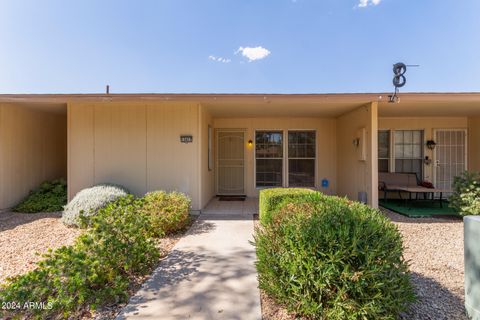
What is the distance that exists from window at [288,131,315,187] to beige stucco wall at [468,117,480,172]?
4.69 metres

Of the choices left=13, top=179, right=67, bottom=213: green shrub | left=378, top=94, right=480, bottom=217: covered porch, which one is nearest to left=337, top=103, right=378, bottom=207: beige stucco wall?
left=378, top=94, right=480, bottom=217: covered porch

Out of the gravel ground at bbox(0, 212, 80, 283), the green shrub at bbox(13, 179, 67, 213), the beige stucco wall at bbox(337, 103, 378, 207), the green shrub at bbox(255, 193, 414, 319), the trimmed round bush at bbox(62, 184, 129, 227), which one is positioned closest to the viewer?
the green shrub at bbox(255, 193, 414, 319)

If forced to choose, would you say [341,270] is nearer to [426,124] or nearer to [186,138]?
[186,138]

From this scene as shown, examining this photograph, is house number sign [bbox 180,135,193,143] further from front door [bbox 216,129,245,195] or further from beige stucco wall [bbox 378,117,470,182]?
beige stucco wall [bbox 378,117,470,182]

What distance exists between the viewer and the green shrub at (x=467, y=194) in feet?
16.0

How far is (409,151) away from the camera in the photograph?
7.63m

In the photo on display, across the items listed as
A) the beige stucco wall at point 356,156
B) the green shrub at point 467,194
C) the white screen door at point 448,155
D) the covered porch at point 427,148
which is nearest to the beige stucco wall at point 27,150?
the beige stucco wall at point 356,156

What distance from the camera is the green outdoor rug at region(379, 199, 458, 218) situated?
5766 mm

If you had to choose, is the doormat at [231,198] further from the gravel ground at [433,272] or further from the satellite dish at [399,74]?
the satellite dish at [399,74]

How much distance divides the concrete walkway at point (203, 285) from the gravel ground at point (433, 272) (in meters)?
0.26

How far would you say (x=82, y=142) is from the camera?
18.9 feet

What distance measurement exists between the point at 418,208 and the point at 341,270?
606cm

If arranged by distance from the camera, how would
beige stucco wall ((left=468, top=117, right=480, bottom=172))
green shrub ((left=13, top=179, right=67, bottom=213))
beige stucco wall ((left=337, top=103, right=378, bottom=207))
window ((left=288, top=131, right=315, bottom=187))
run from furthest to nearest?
window ((left=288, top=131, right=315, bottom=187)), beige stucco wall ((left=468, top=117, right=480, bottom=172)), green shrub ((left=13, top=179, right=67, bottom=213)), beige stucco wall ((left=337, top=103, right=378, bottom=207))

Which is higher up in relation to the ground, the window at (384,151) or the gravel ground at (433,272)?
the window at (384,151)
